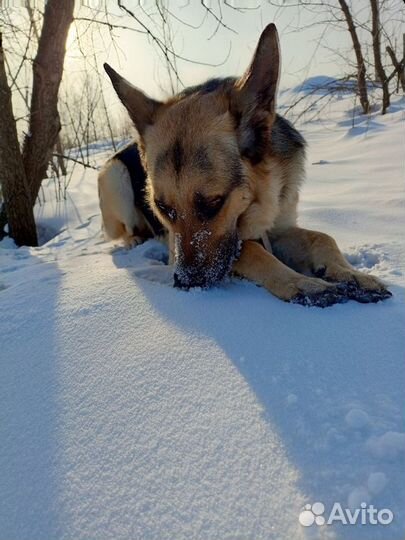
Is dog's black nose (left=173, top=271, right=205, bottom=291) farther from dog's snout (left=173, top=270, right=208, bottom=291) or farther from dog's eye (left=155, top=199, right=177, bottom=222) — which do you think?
dog's eye (left=155, top=199, right=177, bottom=222)

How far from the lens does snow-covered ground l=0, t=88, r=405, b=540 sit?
898 mm

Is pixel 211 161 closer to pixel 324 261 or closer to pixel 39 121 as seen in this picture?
pixel 324 261

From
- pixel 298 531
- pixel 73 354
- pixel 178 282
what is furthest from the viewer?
pixel 178 282

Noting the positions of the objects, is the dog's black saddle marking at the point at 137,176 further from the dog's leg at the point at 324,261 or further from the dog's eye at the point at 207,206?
the dog's eye at the point at 207,206

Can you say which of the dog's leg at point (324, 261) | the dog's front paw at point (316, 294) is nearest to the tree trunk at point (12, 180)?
the dog's leg at point (324, 261)

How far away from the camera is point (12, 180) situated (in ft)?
15.2

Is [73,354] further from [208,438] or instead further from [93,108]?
[93,108]

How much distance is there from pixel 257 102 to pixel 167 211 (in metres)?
0.80

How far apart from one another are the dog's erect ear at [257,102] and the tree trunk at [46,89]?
9.87ft

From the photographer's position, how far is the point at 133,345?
1.63 metres

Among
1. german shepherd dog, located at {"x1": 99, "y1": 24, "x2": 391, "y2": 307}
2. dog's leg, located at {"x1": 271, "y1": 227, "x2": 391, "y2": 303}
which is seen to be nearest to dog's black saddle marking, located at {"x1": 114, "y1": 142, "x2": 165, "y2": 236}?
german shepherd dog, located at {"x1": 99, "y1": 24, "x2": 391, "y2": 307}

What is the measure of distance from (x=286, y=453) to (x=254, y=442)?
86 mm

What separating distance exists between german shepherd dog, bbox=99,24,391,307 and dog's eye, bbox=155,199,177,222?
0.01m

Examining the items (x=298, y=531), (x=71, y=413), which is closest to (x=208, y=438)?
(x=298, y=531)
